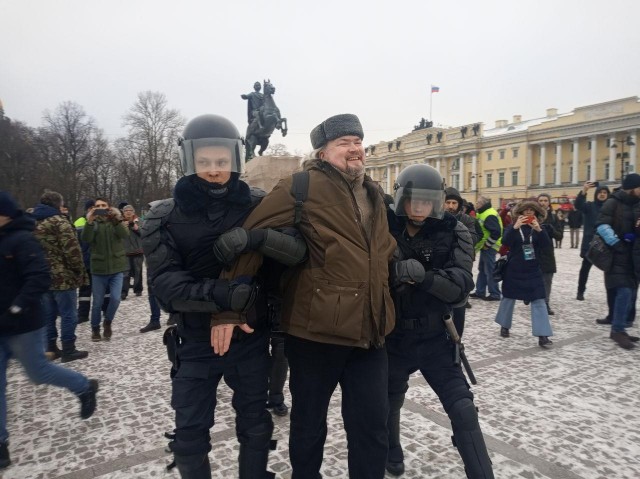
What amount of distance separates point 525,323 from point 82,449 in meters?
6.21

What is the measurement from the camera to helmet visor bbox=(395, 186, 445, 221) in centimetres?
259

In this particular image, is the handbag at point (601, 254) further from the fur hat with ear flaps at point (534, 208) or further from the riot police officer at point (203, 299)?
the riot police officer at point (203, 299)

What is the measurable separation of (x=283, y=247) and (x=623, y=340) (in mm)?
5334

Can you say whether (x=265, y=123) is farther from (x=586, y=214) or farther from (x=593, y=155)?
(x=593, y=155)

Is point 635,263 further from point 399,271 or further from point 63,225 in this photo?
point 63,225

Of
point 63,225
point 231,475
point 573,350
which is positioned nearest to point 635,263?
point 573,350

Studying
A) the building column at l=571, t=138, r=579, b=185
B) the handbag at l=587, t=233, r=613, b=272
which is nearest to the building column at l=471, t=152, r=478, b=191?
the building column at l=571, t=138, r=579, b=185

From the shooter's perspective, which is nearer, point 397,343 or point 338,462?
point 397,343

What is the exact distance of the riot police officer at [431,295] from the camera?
7.91 feet

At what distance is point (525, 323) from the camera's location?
22.7 ft

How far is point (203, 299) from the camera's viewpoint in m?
2.10

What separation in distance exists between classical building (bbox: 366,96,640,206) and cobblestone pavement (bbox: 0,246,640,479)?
49.9m

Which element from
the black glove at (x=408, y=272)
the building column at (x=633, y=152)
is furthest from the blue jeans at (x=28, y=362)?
the building column at (x=633, y=152)

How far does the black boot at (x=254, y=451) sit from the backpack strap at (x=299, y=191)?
3.63 ft
